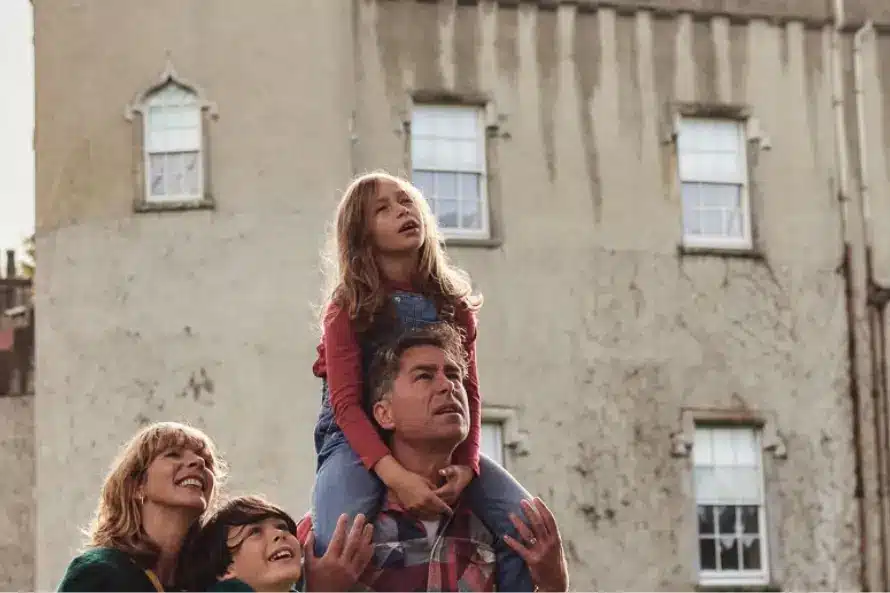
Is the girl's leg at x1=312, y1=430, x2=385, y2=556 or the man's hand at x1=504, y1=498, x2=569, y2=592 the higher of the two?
the girl's leg at x1=312, y1=430, x2=385, y2=556

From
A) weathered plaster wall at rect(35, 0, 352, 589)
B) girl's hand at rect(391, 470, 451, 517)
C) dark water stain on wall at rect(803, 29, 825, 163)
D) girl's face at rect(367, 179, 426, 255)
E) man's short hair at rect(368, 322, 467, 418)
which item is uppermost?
dark water stain on wall at rect(803, 29, 825, 163)

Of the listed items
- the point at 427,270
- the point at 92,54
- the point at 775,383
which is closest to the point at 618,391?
the point at 775,383

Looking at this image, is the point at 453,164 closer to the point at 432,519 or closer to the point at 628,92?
the point at 628,92

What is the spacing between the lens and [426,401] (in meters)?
6.63

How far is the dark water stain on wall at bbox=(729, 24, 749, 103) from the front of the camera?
21.5 metres

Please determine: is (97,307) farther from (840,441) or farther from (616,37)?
(840,441)

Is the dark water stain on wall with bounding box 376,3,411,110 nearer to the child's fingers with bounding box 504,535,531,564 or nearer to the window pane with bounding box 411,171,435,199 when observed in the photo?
the window pane with bounding box 411,171,435,199

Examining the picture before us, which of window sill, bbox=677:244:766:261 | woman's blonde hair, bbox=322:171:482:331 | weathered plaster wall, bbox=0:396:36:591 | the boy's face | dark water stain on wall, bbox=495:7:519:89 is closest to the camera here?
the boy's face

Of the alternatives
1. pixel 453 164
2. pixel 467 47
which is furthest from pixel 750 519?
pixel 467 47

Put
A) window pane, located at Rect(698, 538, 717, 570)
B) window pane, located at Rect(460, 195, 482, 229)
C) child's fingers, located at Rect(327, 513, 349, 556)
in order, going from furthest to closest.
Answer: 1. window pane, located at Rect(698, 538, 717, 570)
2. window pane, located at Rect(460, 195, 482, 229)
3. child's fingers, located at Rect(327, 513, 349, 556)

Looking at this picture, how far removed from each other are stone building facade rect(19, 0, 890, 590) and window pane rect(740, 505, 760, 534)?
0.8 inches

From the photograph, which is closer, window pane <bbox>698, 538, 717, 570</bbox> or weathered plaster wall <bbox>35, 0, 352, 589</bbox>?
weathered plaster wall <bbox>35, 0, 352, 589</bbox>

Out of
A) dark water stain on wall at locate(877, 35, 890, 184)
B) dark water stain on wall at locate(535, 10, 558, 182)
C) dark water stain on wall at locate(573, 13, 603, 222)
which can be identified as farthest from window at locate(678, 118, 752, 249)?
dark water stain on wall at locate(877, 35, 890, 184)

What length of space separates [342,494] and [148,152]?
44.4 ft
